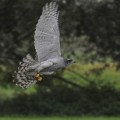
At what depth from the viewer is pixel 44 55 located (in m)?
6.44

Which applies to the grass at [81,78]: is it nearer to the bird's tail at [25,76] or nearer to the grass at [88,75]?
the grass at [88,75]

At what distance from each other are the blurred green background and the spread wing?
12.2m

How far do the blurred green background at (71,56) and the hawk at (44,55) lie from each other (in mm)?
12235

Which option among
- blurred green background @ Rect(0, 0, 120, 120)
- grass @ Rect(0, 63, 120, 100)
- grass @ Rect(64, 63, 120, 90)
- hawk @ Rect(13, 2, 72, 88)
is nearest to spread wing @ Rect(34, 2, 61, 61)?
hawk @ Rect(13, 2, 72, 88)

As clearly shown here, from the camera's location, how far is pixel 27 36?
19.3m

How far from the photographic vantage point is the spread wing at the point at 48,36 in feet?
21.2

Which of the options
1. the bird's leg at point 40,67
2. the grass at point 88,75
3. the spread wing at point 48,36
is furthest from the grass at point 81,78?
the bird's leg at point 40,67

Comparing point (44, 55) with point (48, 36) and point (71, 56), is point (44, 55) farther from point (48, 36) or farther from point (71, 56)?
point (71, 56)

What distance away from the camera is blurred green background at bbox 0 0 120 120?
19.3 metres

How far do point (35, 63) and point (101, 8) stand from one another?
13.5m

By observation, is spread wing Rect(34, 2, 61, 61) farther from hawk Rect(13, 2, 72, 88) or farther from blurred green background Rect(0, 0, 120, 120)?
blurred green background Rect(0, 0, 120, 120)

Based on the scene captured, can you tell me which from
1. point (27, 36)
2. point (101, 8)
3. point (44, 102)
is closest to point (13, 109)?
point (44, 102)

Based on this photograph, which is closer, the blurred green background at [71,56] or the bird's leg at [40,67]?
the bird's leg at [40,67]

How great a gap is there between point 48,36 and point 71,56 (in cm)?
1365
